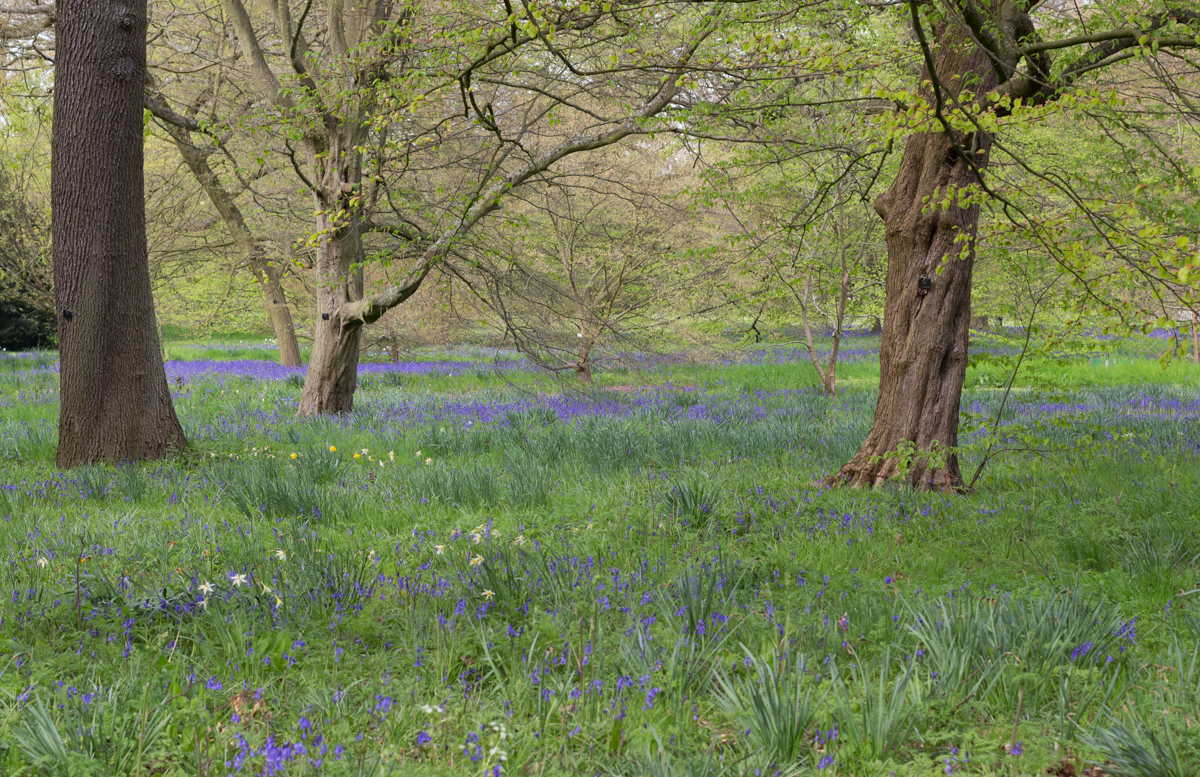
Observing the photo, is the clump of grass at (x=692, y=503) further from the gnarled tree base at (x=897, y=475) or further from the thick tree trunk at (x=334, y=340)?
the thick tree trunk at (x=334, y=340)

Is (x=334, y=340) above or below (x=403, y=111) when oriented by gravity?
below

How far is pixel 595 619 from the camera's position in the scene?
8.83 ft

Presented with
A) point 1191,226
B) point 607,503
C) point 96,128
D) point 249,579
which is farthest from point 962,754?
point 96,128

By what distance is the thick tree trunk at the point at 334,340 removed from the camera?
870 centimetres

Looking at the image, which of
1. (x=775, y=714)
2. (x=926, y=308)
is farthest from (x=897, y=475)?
(x=775, y=714)

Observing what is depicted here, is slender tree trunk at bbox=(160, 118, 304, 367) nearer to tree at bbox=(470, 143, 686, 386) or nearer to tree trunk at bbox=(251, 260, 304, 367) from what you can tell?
tree trunk at bbox=(251, 260, 304, 367)

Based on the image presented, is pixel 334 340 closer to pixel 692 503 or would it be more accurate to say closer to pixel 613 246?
pixel 613 246

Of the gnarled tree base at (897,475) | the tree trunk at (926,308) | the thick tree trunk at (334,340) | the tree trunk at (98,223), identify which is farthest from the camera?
the thick tree trunk at (334,340)

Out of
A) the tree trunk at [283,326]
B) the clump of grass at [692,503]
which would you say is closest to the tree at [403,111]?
the clump of grass at [692,503]

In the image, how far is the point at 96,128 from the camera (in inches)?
220

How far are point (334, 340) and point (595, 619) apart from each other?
7080 millimetres

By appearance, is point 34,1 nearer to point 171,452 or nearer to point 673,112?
point 171,452

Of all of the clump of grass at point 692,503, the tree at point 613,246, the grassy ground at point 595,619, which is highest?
the tree at point 613,246

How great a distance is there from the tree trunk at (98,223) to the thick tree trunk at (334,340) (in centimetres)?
284
